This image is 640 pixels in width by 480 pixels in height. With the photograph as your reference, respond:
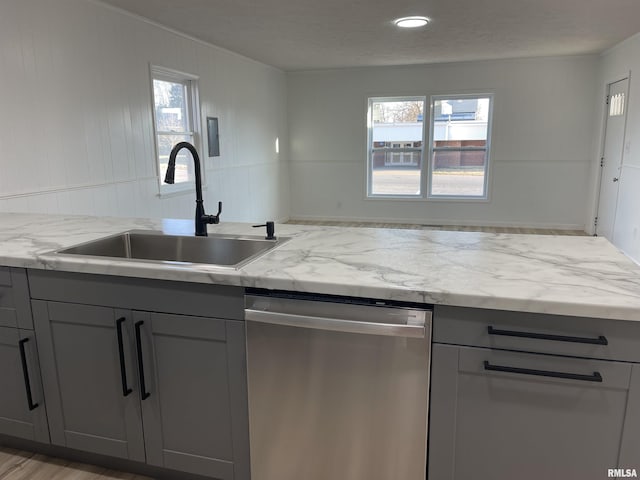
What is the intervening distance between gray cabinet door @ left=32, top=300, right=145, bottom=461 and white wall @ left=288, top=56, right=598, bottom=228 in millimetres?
6212

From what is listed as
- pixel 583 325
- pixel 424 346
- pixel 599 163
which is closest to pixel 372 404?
pixel 424 346

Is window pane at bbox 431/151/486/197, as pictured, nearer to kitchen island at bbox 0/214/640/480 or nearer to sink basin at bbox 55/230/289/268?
kitchen island at bbox 0/214/640/480

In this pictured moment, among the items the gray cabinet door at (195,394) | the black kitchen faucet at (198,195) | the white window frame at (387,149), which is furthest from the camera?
the white window frame at (387,149)

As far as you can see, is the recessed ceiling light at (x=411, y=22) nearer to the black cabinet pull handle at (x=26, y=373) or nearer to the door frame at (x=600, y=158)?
the door frame at (x=600, y=158)

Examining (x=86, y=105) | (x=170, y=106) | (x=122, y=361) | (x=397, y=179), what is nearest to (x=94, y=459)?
(x=122, y=361)

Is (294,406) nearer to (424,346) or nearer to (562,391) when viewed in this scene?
(424,346)

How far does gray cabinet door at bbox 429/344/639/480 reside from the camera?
1273 millimetres

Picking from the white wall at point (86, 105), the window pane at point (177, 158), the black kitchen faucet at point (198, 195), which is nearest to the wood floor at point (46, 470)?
the black kitchen faucet at point (198, 195)

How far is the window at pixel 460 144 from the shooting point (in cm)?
703

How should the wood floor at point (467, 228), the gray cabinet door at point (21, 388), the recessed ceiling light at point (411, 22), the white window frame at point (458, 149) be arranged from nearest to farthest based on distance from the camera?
the gray cabinet door at point (21, 388) → the recessed ceiling light at point (411, 22) → the wood floor at point (467, 228) → the white window frame at point (458, 149)

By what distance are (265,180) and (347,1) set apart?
364 centimetres

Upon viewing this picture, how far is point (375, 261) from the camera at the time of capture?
1.65 metres

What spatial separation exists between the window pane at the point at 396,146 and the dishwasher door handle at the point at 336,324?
6284 millimetres

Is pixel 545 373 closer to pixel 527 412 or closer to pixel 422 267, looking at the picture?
pixel 527 412
